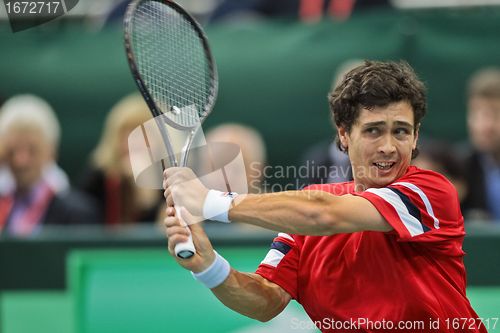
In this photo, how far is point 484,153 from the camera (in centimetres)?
692

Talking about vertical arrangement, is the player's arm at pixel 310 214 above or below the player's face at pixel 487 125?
above

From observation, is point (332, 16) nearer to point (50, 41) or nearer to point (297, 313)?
point (50, 41)

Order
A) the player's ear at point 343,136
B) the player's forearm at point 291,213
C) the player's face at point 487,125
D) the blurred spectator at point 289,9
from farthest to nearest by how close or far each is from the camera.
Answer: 1. the blurred spectator at point 289,9
2. the player's face at point 487,125
3. the player's ear at point 343,136
4. the player's forearm at point 291,213

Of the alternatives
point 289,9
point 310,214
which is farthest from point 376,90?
point 289,9

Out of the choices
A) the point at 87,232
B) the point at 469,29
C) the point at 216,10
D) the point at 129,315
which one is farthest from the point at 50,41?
the point at 469,29

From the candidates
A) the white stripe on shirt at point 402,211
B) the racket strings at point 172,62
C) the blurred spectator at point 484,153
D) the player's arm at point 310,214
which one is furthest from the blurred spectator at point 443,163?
the player's arm at point 310,214

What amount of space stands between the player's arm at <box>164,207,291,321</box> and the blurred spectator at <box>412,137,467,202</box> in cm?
275

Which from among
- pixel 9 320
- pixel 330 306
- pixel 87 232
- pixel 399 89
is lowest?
pixel 9 320

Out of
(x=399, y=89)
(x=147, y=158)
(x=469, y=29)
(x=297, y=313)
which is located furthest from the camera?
(x=469, y=29)

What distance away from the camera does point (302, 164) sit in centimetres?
724

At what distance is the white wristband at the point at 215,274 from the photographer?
13.1 ft

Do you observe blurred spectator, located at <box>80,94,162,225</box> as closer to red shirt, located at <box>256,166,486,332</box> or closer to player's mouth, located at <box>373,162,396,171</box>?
red shirt, located at <box>256,166,486,332</box>

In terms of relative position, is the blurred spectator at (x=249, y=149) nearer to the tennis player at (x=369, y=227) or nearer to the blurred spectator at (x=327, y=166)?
the blurred spectator at (x=327, y=166)

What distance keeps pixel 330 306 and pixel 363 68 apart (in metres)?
0.99
